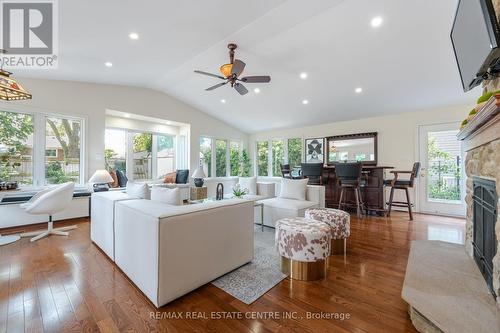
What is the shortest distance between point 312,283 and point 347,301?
35 centimetres

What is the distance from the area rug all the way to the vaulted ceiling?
10.0 ft

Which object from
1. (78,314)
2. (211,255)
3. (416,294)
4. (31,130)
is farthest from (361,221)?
(31,130)

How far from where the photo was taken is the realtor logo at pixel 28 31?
2.38 meters

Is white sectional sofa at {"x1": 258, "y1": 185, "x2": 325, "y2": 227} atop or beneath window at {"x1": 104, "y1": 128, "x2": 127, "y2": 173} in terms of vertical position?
beneath

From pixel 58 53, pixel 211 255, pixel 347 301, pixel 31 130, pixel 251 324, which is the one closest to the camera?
pixel 251 324

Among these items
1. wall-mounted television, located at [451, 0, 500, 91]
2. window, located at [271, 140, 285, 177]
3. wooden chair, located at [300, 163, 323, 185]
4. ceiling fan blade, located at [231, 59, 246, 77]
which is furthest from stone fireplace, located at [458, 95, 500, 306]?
window, located at [271, 140, 285, 177]

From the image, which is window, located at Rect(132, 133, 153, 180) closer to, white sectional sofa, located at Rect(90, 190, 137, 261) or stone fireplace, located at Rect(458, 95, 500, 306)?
white sectional sofa, located at Rect(90, 190, 137, 261)

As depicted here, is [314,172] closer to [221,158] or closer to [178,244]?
[221,158]

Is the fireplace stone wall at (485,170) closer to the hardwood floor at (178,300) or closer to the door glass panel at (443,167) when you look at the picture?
the hardwood floor at (178,300)

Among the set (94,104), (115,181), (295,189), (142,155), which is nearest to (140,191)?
(295,189)

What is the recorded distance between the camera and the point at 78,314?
5.20 feet

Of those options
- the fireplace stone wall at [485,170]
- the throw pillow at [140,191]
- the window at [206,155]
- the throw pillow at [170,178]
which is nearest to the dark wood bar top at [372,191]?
the fireplace stone wall at [485,170]

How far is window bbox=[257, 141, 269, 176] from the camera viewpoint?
809 cm

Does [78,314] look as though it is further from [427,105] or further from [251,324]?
[427,105]
